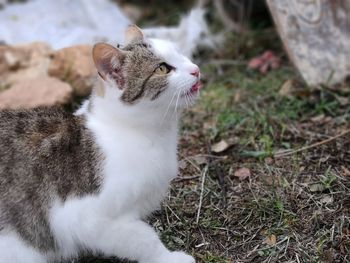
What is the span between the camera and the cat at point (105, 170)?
2.32m

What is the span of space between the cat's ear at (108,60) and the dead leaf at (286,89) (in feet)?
6.03

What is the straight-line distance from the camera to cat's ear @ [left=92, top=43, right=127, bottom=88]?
7.49 ft

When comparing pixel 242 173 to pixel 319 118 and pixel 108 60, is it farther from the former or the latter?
pixel 108 60

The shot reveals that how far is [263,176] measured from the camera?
10.3 ft

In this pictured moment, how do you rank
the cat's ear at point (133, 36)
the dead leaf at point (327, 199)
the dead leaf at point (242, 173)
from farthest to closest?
1. the dead leaf at point (242, 173)
2. the dead leaf at point (327, 199)
3. the cat's ear at point (133, 36)

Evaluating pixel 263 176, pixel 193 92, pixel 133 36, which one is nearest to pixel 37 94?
pixel 133 36

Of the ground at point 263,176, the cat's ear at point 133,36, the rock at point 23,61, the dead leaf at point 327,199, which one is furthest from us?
the rock at point 23,61

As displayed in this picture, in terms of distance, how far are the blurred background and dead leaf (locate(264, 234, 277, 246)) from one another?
1cm

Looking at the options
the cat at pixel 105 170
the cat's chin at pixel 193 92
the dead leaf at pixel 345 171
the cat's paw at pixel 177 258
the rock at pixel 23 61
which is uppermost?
the cat's chin at pixel 193 92

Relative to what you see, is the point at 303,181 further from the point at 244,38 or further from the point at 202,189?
the point at 244,38

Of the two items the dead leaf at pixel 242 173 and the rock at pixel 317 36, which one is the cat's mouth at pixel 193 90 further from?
the rock at pixel 317 36

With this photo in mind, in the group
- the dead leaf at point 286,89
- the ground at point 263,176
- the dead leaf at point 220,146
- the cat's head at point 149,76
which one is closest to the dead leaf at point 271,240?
the ground at point 263,176

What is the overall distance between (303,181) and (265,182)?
0.20 m

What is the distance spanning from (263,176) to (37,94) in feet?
5.57
